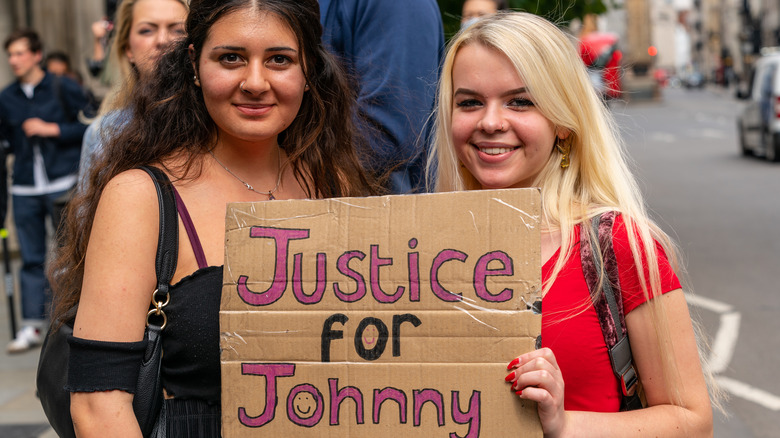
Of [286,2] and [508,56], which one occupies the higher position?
[286,2]

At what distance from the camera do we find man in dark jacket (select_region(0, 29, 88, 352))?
6430 millimetres

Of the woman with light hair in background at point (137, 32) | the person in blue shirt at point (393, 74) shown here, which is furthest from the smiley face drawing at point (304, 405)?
the woman with light hair in background at point (137, 32)

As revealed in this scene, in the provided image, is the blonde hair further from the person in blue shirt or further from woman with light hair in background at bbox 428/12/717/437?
woman with light hair in background at bbox 428/12/717/437

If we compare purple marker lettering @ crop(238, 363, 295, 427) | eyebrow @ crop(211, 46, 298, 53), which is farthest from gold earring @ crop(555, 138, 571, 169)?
purple marker lettering @ crop(238, 363, 295, 427)

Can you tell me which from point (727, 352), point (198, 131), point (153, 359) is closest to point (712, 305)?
point (727, 352)

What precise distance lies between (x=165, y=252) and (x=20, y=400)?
373 cm

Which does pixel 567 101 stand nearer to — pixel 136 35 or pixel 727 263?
pixel 136 35

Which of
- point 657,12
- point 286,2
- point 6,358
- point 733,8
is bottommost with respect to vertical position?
point 6,358

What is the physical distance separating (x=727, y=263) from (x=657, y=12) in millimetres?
152403

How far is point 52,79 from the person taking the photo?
273 inches

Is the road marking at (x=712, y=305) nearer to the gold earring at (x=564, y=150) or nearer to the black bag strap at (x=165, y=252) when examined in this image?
the gold earring at (x=564, y=150)

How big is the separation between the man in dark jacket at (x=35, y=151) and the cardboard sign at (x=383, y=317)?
4989 mm

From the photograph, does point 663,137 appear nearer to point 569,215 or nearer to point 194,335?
point 569,215

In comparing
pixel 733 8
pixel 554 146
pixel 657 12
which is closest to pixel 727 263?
pixel 554 146
